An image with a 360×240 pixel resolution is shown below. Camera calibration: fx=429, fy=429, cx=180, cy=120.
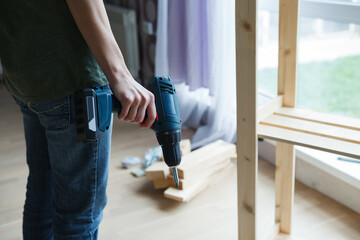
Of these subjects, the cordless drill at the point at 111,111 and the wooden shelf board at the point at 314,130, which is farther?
the wooden shelf board at the point at 314,130

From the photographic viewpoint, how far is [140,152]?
99.2 inches

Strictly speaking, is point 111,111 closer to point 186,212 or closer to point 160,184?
point 186,212

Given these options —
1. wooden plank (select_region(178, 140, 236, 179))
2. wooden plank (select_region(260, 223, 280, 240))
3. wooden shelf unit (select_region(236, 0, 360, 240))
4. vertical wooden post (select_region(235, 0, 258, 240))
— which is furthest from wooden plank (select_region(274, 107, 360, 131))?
wooden plank (select_region(178, 140, 236, 179))

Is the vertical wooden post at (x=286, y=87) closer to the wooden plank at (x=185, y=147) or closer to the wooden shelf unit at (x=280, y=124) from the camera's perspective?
the wooden shelf unit at (x=280, y=124)

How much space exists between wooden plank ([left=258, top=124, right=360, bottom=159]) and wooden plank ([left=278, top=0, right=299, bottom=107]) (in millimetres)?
214

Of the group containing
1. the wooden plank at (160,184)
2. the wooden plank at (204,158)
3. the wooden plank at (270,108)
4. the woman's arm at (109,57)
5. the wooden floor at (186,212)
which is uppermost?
the woman's arm at (109,57)

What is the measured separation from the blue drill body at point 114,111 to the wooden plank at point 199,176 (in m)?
0.88

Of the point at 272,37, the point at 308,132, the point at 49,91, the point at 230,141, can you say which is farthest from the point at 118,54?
the point at 272,37

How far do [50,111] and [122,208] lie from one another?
110 cm

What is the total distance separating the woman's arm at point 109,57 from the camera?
886mm

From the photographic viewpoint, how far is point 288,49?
1514 mm

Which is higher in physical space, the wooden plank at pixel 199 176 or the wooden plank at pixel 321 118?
the wooden plank at pixel 321 118

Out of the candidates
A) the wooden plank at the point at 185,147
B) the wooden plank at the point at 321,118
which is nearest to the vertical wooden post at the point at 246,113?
the wooden plank at the point at 321,118

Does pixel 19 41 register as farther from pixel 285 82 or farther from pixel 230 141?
pixel 230 141
